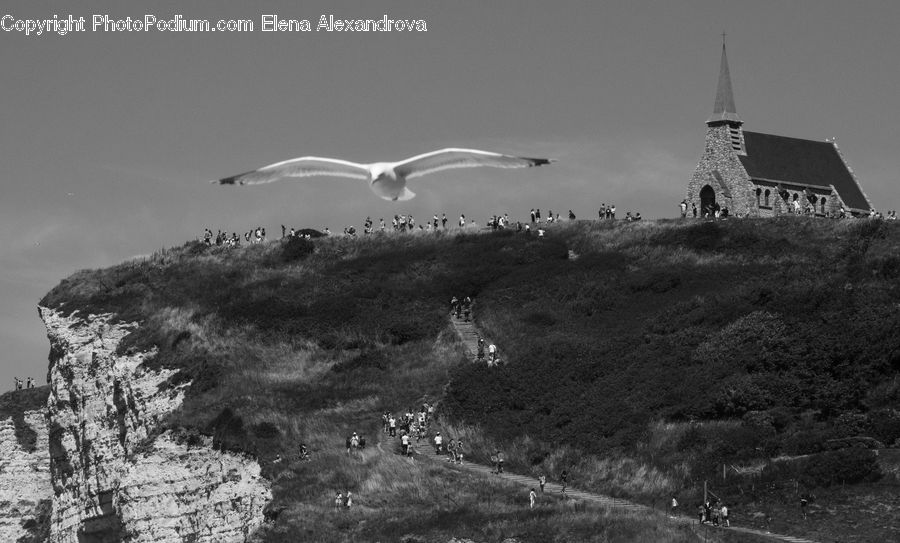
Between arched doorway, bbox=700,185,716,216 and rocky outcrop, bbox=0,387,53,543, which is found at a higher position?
arched doorway, bbox=700,185,716,216

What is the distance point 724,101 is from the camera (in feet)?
397

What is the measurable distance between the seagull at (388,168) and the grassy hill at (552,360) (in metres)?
20.4

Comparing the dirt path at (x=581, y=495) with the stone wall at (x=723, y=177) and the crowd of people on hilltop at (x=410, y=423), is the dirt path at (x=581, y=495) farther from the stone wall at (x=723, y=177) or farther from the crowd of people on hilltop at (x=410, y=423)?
the stone wall at (x=723, y=177)

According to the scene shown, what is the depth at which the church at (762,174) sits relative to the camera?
116 meters

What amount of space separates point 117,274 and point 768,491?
54371mm

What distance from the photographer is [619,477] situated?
6744 centimetres

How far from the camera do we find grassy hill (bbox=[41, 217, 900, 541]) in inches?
2544

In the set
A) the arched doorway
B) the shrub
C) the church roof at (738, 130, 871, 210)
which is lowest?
the shrub

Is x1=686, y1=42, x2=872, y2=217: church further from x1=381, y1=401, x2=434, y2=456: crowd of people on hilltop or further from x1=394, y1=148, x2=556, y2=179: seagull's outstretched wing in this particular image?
x1=394, y1=148, x2=556, y2=179: seagull's outstretched wing

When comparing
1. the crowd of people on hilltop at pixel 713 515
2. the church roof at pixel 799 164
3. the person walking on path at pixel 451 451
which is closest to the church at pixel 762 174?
the church roof at pixel 799 164

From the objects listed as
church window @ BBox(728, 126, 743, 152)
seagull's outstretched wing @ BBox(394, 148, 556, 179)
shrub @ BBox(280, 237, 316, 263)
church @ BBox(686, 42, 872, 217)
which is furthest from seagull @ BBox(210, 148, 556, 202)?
church window @ BBox(728, 126, 743, 152)

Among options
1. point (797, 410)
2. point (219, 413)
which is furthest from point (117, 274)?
point (797, 410)

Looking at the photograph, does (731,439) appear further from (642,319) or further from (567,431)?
(642,319)

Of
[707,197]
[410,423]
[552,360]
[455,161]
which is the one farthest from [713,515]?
[707,197]
